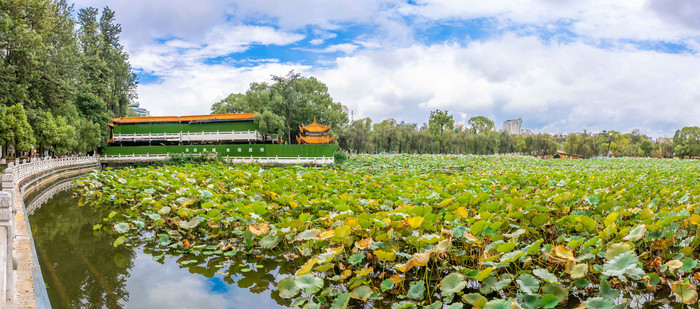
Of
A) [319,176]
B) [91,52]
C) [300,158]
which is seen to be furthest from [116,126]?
[319,176]

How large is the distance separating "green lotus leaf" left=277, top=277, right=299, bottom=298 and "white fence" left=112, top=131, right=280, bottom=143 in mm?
22399

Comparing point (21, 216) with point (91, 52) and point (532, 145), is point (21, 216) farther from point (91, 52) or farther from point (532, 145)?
point (532, 145)

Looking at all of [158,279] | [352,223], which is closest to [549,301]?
[352,223]

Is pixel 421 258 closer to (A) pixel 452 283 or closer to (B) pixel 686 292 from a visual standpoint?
(A) pixel 452 283

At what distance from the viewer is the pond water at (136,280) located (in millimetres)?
3834

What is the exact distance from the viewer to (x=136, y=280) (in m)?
4.39

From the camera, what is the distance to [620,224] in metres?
4.40

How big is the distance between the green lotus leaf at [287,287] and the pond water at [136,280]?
0.56 m

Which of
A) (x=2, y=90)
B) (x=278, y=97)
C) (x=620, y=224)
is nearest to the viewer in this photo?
(x=620, y=224)

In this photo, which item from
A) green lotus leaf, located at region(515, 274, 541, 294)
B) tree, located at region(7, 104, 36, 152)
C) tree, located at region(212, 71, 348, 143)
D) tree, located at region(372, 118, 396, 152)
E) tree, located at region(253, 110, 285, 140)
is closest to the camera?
green lotus leaf, located at region(515, 274, 541, 294)

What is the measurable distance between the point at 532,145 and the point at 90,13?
161 feet

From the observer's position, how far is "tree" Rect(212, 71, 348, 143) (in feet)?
90.9

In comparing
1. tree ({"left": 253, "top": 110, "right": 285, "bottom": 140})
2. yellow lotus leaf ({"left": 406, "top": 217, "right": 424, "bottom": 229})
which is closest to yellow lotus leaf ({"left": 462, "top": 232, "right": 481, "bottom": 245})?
yellow lotus leaf ({"left": 406, "top": 217, "right": 424, "bottom": 229})

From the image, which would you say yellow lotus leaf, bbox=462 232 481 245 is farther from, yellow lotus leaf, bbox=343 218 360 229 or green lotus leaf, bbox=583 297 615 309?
yellow lotus leaf, bbox=343 218 360 229
